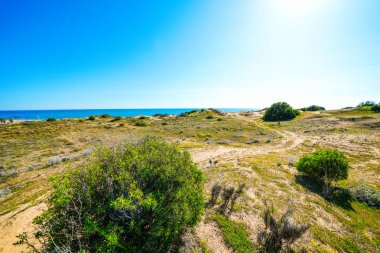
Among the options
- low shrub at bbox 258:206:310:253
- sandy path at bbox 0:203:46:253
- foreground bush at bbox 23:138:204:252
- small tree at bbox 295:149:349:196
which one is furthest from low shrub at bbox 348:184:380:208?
sandy path at bbox 0:203:46:253

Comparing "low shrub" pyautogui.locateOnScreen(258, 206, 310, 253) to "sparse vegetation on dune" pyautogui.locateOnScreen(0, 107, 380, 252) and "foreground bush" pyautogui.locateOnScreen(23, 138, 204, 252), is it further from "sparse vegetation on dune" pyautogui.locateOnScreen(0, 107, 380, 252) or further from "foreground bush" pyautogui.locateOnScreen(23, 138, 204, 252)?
"foreground bush" pyautogui.locateOnScreen(23, 138, 204, 252)

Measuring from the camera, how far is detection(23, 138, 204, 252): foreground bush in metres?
4.34

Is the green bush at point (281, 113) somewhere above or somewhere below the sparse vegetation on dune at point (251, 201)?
above

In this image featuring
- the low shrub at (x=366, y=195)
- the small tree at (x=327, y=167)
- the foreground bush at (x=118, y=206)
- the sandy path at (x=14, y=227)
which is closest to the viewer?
the foreground bush at (x=118, y=206)

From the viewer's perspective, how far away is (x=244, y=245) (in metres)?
6.85

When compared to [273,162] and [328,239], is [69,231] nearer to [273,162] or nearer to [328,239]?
[328,239]

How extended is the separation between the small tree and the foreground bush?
37.3 feet

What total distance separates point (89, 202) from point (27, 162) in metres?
20.7

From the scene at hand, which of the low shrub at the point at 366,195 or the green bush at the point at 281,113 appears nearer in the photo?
the low shrub at the point at 366,195

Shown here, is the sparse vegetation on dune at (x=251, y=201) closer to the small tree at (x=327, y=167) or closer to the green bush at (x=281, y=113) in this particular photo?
the small tree at (x=327, y=167)

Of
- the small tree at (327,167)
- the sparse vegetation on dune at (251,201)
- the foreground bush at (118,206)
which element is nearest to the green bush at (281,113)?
the sparse vegetation on dune at (251,201)

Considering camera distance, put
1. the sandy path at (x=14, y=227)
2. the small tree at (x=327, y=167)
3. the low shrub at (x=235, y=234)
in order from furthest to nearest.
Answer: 1. the small tree at (x=327, y=167)
2. the sandy path at (x=14, y=227)
3. the low shrub at (x=235, y=234)

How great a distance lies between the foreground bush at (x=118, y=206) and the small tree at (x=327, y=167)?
37.3ft

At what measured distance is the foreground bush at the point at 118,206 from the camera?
171 inches
